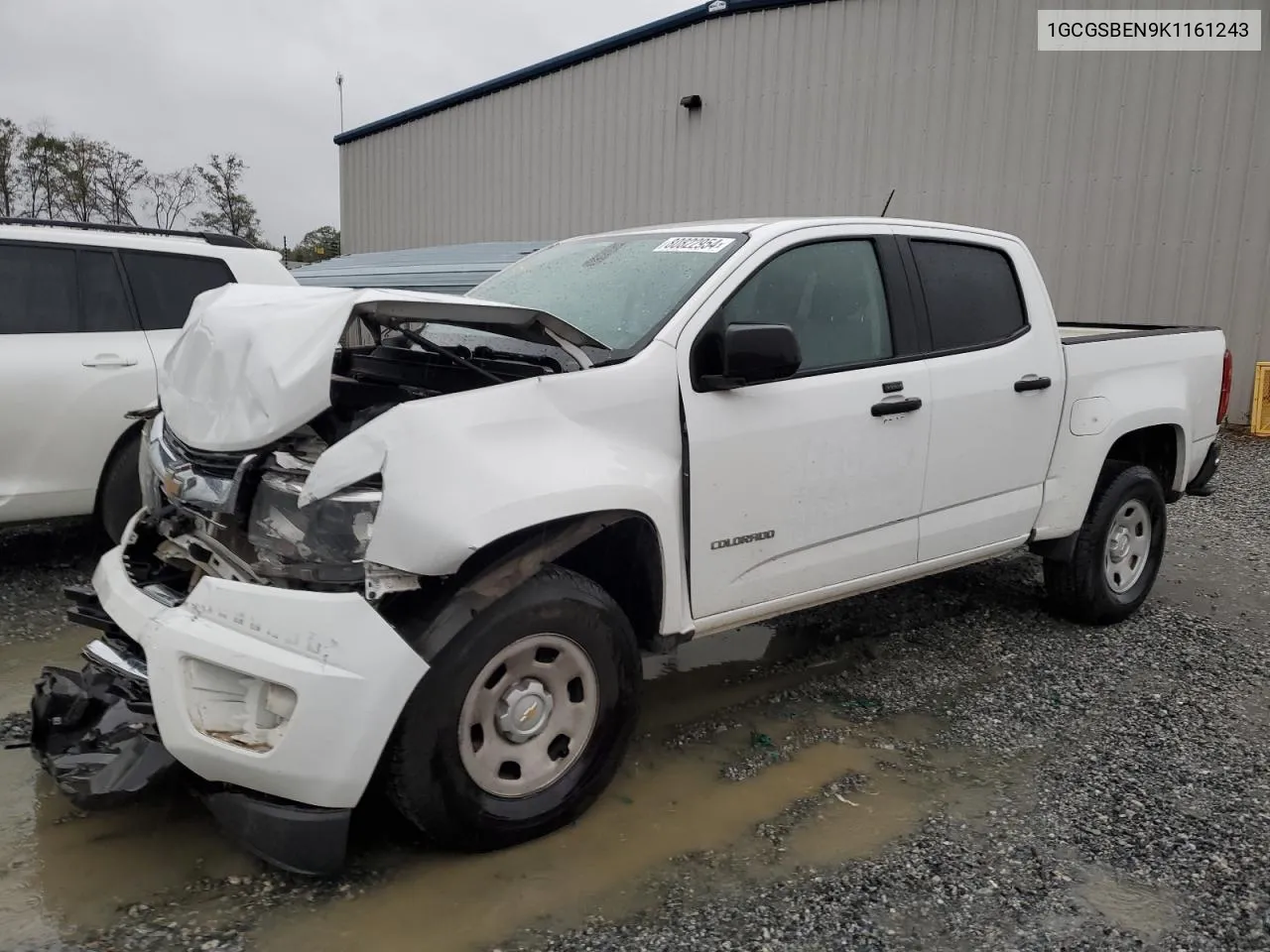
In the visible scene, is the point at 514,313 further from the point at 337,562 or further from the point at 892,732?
the point at 892,732

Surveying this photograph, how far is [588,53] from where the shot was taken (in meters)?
16.4

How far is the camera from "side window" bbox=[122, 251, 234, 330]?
5562mm

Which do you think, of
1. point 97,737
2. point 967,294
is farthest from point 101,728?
point 967,294

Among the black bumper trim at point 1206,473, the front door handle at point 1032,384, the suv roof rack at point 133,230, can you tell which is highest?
the suv roof rack at point 133,230

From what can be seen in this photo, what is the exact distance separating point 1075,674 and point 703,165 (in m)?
11.9

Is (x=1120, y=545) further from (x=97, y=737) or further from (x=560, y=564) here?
Answer: (x=97, y=737)

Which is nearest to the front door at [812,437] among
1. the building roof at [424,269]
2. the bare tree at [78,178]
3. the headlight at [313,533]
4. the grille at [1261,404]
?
the headlight at [313,533]

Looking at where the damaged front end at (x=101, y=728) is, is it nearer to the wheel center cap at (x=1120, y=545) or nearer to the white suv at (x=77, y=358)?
the white suv at (x=77, y=358)

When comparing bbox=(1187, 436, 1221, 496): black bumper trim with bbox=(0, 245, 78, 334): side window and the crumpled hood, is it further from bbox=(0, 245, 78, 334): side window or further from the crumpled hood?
bbox=(0, 245, 78, 334): side window

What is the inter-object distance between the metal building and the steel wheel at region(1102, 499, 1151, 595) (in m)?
6.61

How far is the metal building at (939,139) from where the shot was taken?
1041 centimetres

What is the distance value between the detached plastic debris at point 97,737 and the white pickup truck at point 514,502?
0.01 m

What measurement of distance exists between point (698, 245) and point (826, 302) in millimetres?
540

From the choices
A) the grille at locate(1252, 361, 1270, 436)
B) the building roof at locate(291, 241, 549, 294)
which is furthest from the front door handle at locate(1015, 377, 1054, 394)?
the grille at locate(1252, 361, 1270, 436)
